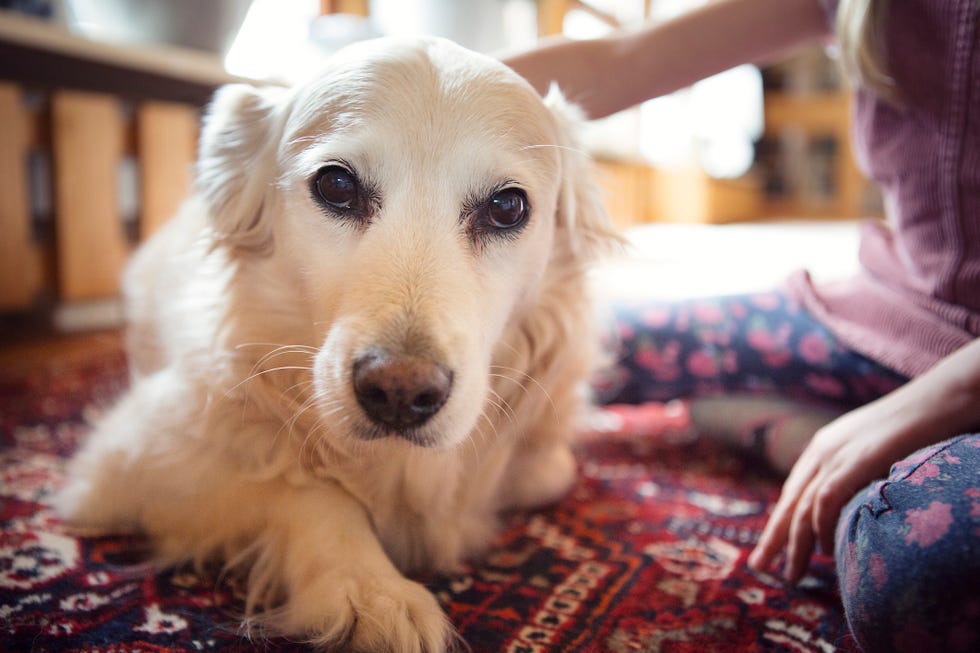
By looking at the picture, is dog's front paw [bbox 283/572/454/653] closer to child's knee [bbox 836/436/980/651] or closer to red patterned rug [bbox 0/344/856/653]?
red patterned rug [bbox 0/344/856/653]

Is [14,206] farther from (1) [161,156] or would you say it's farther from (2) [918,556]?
(2) [918,556]

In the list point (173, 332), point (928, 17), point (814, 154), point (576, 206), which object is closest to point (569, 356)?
point (576, 206)

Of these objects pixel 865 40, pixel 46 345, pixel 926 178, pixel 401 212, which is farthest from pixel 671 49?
pixel 46 345

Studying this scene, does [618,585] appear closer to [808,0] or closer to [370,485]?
[370,485]

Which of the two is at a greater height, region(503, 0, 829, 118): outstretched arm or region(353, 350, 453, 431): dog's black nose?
region(503, 0, 829, 118): outstretched arm

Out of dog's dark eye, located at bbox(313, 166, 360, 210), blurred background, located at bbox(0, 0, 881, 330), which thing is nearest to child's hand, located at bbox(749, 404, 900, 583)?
blurred background, located at bbox(0, 0, 881, 330)

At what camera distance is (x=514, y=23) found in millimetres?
4848

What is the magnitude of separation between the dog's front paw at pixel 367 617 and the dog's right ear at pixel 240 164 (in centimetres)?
48

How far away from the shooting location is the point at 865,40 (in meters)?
1.15

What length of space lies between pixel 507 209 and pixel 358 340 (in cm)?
30

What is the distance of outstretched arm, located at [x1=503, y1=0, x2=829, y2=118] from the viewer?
1.29 metres

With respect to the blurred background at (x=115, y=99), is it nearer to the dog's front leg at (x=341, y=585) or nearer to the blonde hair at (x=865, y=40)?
the blonde hair at (x=865, y=40)

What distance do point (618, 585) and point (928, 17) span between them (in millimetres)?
1012

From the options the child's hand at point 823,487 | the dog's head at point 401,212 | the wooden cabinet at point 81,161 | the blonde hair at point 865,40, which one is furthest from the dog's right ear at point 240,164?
the wooden cabinet at point 81,161
